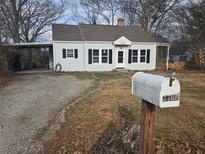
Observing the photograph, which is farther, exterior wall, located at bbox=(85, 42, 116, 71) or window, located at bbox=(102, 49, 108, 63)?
window, located at bbox=(102, 49, 108, 63)

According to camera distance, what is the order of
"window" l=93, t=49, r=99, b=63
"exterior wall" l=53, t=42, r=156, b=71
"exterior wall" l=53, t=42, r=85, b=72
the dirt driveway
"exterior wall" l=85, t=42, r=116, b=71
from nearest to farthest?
1. the dirt driveway
2. "exterior wall" l=53, t=42, r=85, b=72
3. "exterior wall" l=53, t=42, r=156, b=71
4. "exterior wall" l=85, t=42, r=116, b=71
5. "window" l=93, t=49, r=99, b=63

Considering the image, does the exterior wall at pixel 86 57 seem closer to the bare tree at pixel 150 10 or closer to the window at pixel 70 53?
the window at pixel 70 53

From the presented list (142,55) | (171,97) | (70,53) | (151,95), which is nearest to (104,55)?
(70,53)

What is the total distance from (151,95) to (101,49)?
1942cm

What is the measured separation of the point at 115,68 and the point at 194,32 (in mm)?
8684

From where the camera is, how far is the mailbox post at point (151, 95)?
7.70 ft

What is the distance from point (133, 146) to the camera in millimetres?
4301

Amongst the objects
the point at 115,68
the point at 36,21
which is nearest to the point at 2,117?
the point at 115,68

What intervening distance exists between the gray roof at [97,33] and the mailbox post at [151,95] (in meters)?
18.6

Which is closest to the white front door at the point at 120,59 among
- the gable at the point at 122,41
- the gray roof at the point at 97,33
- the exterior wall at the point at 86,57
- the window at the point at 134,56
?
the exterior wall at the point at 86,57

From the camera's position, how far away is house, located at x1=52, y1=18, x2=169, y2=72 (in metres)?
20.9

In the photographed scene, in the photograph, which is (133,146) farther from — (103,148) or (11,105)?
(11,105)

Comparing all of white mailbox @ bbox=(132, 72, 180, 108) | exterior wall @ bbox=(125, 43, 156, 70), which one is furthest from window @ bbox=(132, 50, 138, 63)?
white mailbox @ bbox=(132, 72, 180, 108)

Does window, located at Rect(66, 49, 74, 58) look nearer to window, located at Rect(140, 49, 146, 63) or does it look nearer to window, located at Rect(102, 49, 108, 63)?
window, located at Rect(102, 49, 108, 63)
